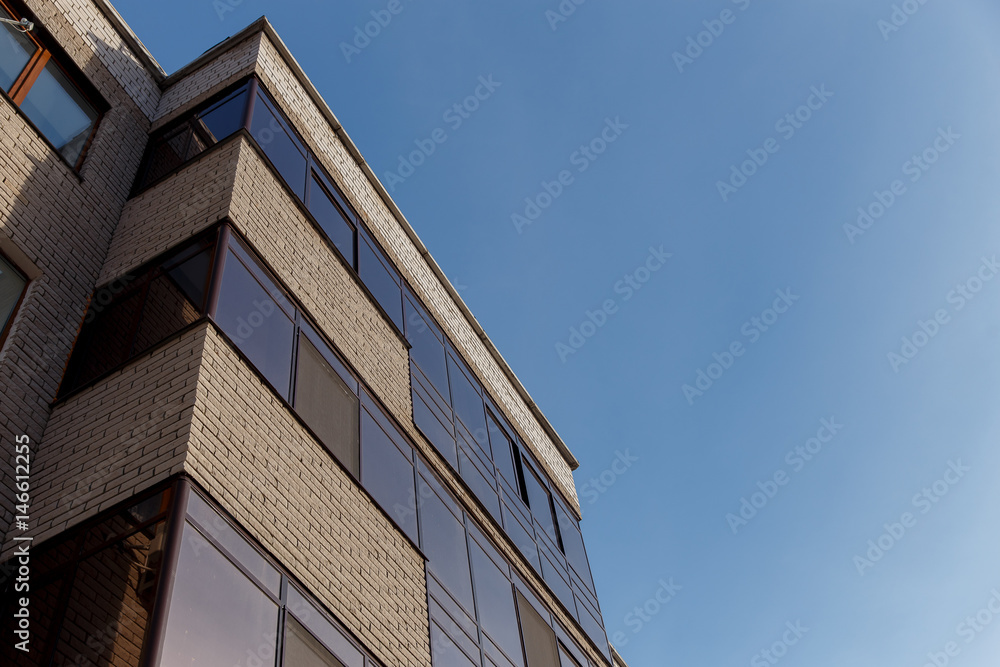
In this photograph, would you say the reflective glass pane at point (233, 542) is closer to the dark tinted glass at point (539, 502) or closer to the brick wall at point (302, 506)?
the brick wall at point (302, 506)

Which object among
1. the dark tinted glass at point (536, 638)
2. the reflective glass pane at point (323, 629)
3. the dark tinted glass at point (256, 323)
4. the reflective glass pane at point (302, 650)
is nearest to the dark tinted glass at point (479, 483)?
the dark tinted glass at point (536, 638)

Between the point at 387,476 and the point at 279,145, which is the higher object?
the point at 279,145

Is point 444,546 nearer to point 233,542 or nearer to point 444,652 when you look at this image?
point 444,652

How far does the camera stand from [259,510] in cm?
703

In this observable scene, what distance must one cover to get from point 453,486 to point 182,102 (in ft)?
22.8

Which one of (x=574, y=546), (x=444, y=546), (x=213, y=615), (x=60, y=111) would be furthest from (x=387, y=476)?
(x=574, y=546)

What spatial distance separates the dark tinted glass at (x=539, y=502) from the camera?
16172 mm

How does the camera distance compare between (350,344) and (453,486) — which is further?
(453,486)

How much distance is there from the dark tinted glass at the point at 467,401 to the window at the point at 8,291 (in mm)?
7171

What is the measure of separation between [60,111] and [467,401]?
773 cm

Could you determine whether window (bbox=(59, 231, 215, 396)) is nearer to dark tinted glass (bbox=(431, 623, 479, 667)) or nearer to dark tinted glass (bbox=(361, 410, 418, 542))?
dark tinted glass (bbox=(361, 410, 418, 542))

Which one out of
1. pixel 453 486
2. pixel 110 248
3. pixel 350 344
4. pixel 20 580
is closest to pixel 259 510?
pixel 20 580

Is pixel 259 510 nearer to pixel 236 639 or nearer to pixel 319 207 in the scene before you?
pixel 236 639

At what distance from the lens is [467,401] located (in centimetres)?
1505
